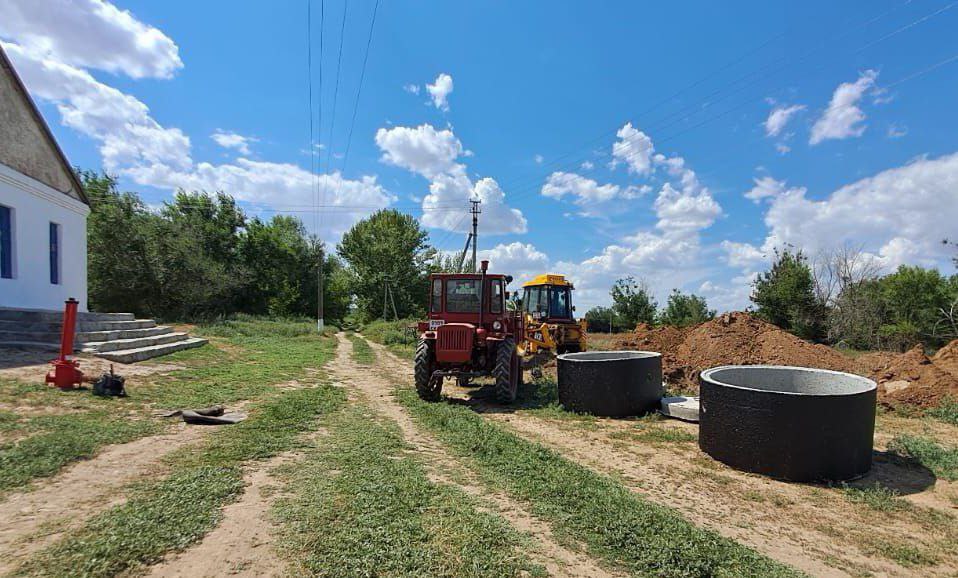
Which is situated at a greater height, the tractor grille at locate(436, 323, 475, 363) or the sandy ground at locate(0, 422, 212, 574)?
the tractor grille at locate(436, 323, 475, 363)

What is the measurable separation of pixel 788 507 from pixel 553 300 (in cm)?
1136

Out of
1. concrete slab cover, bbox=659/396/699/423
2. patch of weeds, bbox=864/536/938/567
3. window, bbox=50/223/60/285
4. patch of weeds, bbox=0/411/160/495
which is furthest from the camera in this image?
window, bbox=50/223/60/285

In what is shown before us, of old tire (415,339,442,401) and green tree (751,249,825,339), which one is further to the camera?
green tree (751,249,825,339)

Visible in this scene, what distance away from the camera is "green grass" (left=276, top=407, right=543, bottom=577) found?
2.85 metres

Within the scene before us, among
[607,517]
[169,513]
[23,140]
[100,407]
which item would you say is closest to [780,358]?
[607,517]

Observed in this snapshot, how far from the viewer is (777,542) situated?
11.5 feet

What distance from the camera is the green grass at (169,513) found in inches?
107

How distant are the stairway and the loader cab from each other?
1064cm

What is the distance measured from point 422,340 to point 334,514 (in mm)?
5717

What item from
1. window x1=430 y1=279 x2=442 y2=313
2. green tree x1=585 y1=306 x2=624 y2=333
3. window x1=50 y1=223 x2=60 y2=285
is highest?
window x1=50 y1=223 x2=60 y2=285

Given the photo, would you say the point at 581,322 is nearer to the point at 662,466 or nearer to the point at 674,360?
the point at 674,360

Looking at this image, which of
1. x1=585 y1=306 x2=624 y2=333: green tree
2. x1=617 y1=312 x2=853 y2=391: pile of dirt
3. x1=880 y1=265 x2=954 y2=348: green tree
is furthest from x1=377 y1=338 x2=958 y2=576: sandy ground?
x1=585 y1=306 x2=624 y2=333: green tree

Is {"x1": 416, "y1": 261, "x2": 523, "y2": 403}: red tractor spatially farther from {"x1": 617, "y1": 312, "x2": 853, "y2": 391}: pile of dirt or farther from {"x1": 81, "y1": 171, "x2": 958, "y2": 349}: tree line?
{"x1": 81, "y1": 171, "x2": 958, "y2": 349}: tree line

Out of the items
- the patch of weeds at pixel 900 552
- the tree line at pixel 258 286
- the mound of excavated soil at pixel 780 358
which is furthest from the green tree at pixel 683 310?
the patch of weeds at pixel 900 552
